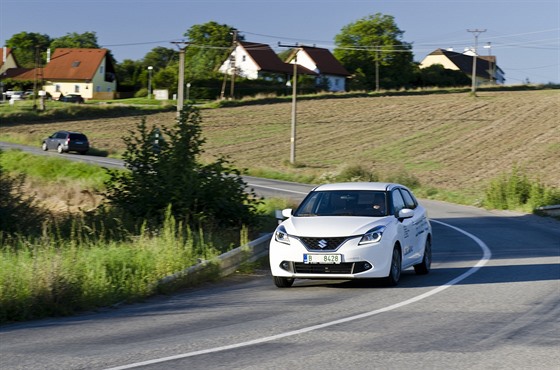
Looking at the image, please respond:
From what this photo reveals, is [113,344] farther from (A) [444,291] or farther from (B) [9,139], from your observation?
(B) [9,139]

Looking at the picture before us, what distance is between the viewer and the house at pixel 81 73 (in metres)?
126

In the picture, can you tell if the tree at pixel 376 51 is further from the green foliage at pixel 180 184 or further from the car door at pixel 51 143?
the green foliage at pixel 180 184

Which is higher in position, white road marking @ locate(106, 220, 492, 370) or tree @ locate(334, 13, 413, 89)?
tree @ locate(334, 13, 413, 89)

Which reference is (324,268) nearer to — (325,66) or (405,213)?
(405,213)


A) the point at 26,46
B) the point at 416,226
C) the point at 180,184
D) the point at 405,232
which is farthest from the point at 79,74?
the point at 405,232

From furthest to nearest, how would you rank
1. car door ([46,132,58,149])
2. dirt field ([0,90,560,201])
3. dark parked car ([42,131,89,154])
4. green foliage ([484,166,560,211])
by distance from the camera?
car door ([46,132,58,149]) < dark parked car ([42,131,89,154]) < dirt field ([0,90,560,201]) < green foliage ([484,166,560,211])

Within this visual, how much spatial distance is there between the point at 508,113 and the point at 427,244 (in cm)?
5984

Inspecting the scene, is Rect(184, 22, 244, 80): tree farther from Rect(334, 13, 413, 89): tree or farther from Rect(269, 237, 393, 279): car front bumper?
Rect(269, 237, 393, 279): car front bumper

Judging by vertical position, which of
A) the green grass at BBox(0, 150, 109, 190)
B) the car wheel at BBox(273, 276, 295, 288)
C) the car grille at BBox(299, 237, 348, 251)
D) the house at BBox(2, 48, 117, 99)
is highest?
the house at BBox(2, 48, 117, 99)

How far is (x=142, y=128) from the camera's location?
64.0 feet

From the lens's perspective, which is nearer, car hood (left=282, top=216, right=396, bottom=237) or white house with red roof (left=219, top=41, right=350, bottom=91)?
car hood (left=282, top=216, right=396, bottom=237)

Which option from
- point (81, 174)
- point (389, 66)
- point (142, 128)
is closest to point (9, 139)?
point (81, 174)

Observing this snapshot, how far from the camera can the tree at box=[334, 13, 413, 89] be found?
130 m

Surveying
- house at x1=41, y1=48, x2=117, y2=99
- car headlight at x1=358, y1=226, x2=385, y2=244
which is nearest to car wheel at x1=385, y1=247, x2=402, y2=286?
car headlight at x1=358, y1=226, x2=385, y2=244
